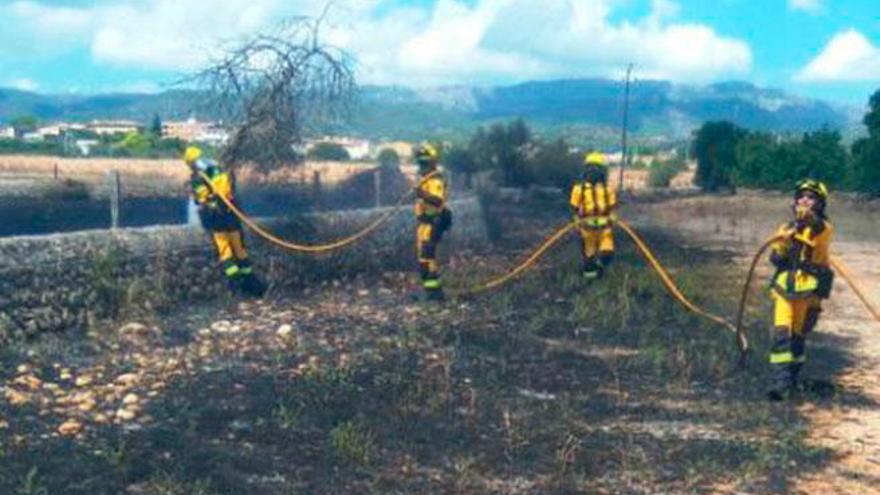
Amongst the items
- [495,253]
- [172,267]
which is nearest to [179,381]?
[172,267]

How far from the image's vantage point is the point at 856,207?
34.6 m

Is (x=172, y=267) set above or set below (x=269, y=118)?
below

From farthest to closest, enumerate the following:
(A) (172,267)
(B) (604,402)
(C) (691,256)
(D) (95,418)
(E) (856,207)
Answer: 1. (E) (856,207)
2. (C) (691,256)
3. (A) (172,267)
4. (B) (604,402)
5. (D) (95,418)

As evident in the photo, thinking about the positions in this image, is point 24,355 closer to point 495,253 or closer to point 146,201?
point 495,253

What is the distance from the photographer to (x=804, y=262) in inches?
362

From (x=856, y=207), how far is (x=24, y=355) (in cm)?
3082

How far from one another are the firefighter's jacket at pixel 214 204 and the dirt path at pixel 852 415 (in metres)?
7.15

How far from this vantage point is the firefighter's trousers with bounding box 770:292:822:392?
30.2ft

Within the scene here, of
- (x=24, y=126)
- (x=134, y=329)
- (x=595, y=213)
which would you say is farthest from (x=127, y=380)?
(x=24, y=126)

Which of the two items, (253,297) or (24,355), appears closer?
(24,355)

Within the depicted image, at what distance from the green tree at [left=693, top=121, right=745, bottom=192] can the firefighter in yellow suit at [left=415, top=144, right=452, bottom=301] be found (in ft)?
114

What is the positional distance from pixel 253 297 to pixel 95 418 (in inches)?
208

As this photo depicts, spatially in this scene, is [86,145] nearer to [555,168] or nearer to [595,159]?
[555,168]

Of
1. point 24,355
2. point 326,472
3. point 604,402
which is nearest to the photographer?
point 326,472
